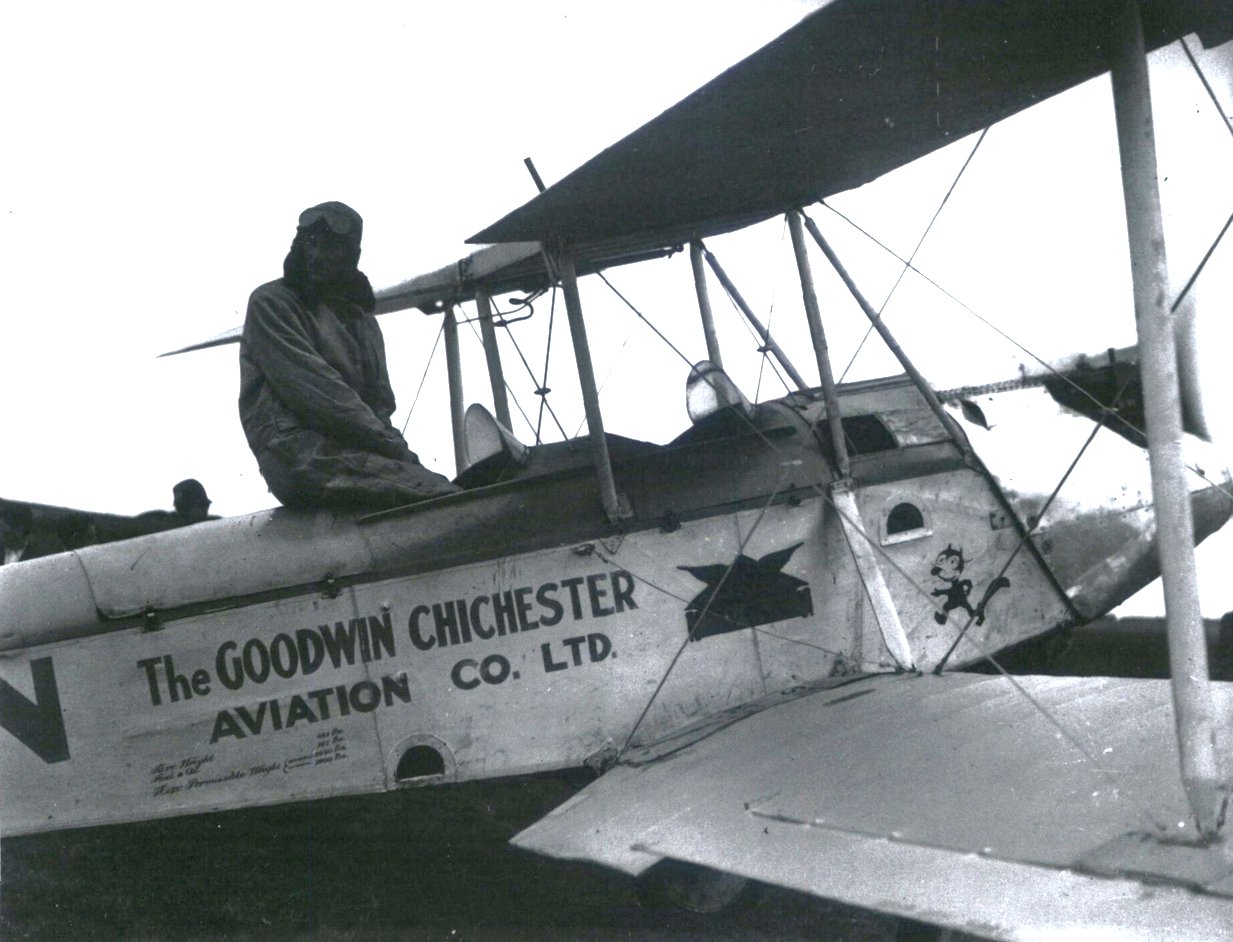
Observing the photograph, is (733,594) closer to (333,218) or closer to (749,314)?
(749,314)

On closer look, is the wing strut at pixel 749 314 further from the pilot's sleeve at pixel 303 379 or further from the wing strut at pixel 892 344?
the pilot's sleeve at pixel 303 379

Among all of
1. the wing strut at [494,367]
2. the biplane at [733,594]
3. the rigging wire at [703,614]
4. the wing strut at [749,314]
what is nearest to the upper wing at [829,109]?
the biplane at [733,594]

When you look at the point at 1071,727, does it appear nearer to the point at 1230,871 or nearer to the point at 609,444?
the point at 1230,871

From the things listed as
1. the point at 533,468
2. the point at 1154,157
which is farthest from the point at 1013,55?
the point at 533,468

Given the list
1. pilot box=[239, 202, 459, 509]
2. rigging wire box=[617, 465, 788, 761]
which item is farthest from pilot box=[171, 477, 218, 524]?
rigging wire box=[617, 465, 788, 761]

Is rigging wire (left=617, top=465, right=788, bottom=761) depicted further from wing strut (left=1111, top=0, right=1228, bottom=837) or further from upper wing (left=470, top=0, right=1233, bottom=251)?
wing strut (left=1111, top=0, right=1228, bottom=837)

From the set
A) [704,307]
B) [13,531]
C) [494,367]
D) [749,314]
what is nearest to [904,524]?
[749,314]
